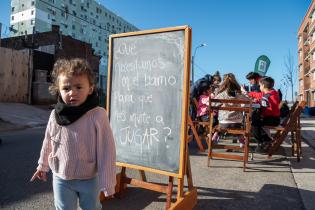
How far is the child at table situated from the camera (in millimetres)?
5867

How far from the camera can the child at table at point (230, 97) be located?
5.87 m

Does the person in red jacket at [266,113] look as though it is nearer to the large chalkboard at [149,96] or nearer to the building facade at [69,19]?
the large chalkboard at [149,96]

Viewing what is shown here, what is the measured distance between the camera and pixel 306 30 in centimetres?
5616

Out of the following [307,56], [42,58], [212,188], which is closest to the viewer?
[212,188]

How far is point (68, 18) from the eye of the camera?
241 feet

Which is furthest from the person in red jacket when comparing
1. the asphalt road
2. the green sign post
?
the green sign post

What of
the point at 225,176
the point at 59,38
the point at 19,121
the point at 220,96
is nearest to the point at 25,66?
the point at 19,121

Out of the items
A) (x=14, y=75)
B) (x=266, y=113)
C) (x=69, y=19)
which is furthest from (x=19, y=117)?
(x=69, y=19)

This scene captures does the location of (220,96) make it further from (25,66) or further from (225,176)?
(25,66)

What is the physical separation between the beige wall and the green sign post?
14.6m

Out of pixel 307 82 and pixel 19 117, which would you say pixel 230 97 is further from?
pixel 307 82

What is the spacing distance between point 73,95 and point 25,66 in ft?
63.4

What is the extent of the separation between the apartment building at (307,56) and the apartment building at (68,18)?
39.9 m

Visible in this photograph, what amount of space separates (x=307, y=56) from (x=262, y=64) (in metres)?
51.2
